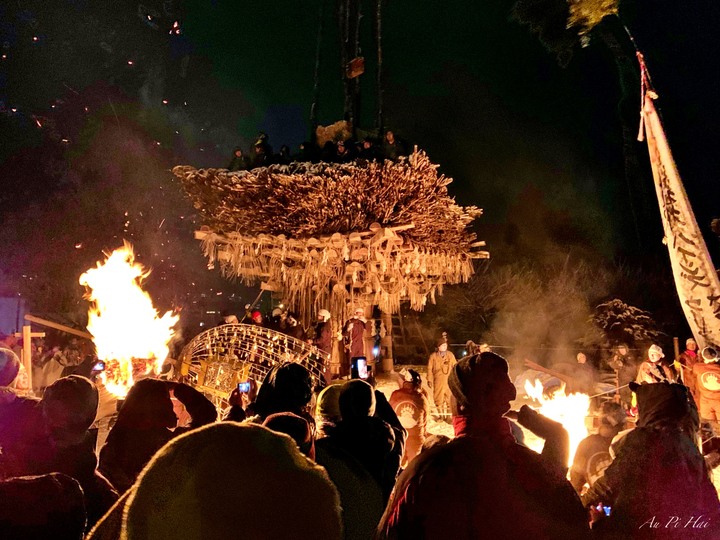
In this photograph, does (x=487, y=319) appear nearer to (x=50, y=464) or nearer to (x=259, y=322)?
(x=259, y=322)

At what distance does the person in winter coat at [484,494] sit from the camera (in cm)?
153

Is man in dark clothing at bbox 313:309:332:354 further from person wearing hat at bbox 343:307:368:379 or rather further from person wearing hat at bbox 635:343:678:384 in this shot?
person wearing hat at bbox 635:343:678:384

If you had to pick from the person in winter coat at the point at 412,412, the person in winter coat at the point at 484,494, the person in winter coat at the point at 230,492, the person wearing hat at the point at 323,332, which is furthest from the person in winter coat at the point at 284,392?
the person wearing hat at the point at 323,332

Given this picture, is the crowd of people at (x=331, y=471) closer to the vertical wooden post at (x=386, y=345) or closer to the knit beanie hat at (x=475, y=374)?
the knit beanie hat at (x=475, y=374)

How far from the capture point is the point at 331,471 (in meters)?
2.19

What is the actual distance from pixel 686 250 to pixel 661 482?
25.1 feet

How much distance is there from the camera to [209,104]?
27.4m

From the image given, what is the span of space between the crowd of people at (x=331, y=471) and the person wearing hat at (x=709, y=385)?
6.71m

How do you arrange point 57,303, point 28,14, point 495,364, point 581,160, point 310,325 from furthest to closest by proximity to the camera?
point 581,160 < point 28,14 < point 57,303 < point 310,325 < point 495,364

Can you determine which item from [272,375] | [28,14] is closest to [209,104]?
[28,14]

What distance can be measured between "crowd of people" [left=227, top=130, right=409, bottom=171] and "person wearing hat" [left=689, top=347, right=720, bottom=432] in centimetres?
653

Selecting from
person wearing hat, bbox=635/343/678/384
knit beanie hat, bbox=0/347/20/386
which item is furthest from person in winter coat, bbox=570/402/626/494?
knit beanie hat, bbox=0/347/20/386

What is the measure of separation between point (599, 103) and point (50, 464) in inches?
923

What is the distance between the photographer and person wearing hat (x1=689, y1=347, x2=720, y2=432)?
26.1 feet
